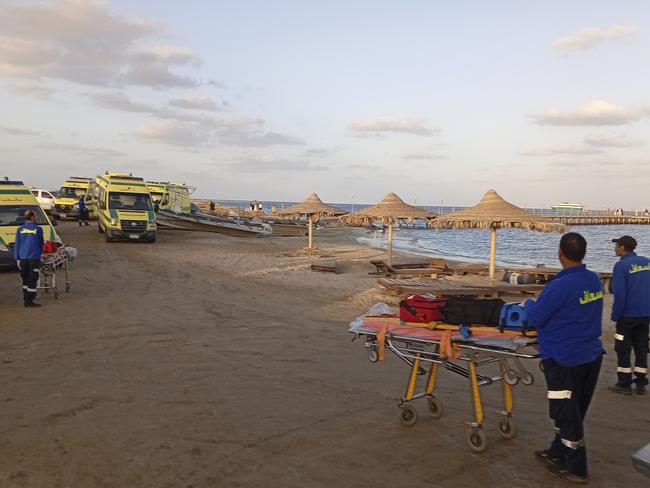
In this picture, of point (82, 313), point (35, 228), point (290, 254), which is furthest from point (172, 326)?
point (290, 254)

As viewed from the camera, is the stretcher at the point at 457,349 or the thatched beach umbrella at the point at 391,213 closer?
the stretcher at the point at 457,349

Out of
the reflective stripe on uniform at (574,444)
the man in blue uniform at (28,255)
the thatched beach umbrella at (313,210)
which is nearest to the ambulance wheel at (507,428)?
the reflective stripe on uniform at (574,444)

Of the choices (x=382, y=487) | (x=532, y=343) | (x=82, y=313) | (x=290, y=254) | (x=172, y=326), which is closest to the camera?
(x=382, y=487)

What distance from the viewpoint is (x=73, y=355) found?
23.6 ft

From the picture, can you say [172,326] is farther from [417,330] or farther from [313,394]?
[417,330]

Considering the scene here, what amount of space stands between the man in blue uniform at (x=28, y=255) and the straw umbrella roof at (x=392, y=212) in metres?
12.2

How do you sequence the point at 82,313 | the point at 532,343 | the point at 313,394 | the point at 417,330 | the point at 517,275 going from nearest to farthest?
the point at 532,343 < the point at 417,330 < the point at 313,394 < the point at 82,313 < the point at 517,275

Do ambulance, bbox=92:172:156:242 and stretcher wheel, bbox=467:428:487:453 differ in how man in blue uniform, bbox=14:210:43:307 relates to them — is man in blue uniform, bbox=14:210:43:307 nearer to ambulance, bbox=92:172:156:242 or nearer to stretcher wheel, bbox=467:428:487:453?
stretcher wheel, bbox=467:428:487:453

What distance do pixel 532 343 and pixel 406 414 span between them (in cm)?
141

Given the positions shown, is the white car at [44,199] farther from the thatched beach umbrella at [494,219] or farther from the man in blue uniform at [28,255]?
the thatched beach umbrella at [494,219]

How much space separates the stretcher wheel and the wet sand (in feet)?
0.27

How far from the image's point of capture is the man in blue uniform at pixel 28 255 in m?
10.2

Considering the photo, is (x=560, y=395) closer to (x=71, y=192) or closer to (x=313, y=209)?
(x=313, y=209)

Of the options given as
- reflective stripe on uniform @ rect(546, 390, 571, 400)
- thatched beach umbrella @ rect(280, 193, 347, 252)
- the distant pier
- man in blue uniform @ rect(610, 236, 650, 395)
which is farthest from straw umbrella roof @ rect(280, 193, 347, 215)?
the distant pier
